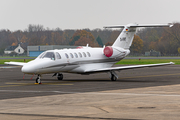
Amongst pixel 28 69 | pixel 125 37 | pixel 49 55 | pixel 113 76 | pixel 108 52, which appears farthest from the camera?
pixel 125 37

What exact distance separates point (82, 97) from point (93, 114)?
4789 mm

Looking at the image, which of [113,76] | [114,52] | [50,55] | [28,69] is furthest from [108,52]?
[28,69]

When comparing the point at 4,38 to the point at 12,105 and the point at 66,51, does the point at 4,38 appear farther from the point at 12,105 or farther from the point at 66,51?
the point at 12,105

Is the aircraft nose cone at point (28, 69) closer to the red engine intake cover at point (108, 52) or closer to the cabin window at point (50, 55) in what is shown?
the cabin window at point (50, 55)

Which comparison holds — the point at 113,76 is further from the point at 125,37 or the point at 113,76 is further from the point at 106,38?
the point at 106,38

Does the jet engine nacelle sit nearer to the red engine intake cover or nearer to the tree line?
the red engine intake cover

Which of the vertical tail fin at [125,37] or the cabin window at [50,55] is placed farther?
the vertical tail fin at [125,37]

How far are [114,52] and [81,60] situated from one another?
12.5ft

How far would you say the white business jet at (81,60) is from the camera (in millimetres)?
24495

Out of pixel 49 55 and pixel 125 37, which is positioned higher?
pixel 125 37

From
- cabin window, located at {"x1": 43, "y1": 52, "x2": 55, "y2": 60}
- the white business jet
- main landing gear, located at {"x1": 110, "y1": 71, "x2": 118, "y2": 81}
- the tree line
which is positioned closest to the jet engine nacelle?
the white business jet

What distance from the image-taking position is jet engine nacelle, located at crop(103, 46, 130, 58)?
97.1 ft

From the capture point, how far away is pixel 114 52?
30156 mm

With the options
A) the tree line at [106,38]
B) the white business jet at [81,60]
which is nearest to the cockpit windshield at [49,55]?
the white business jet at [81,60]
